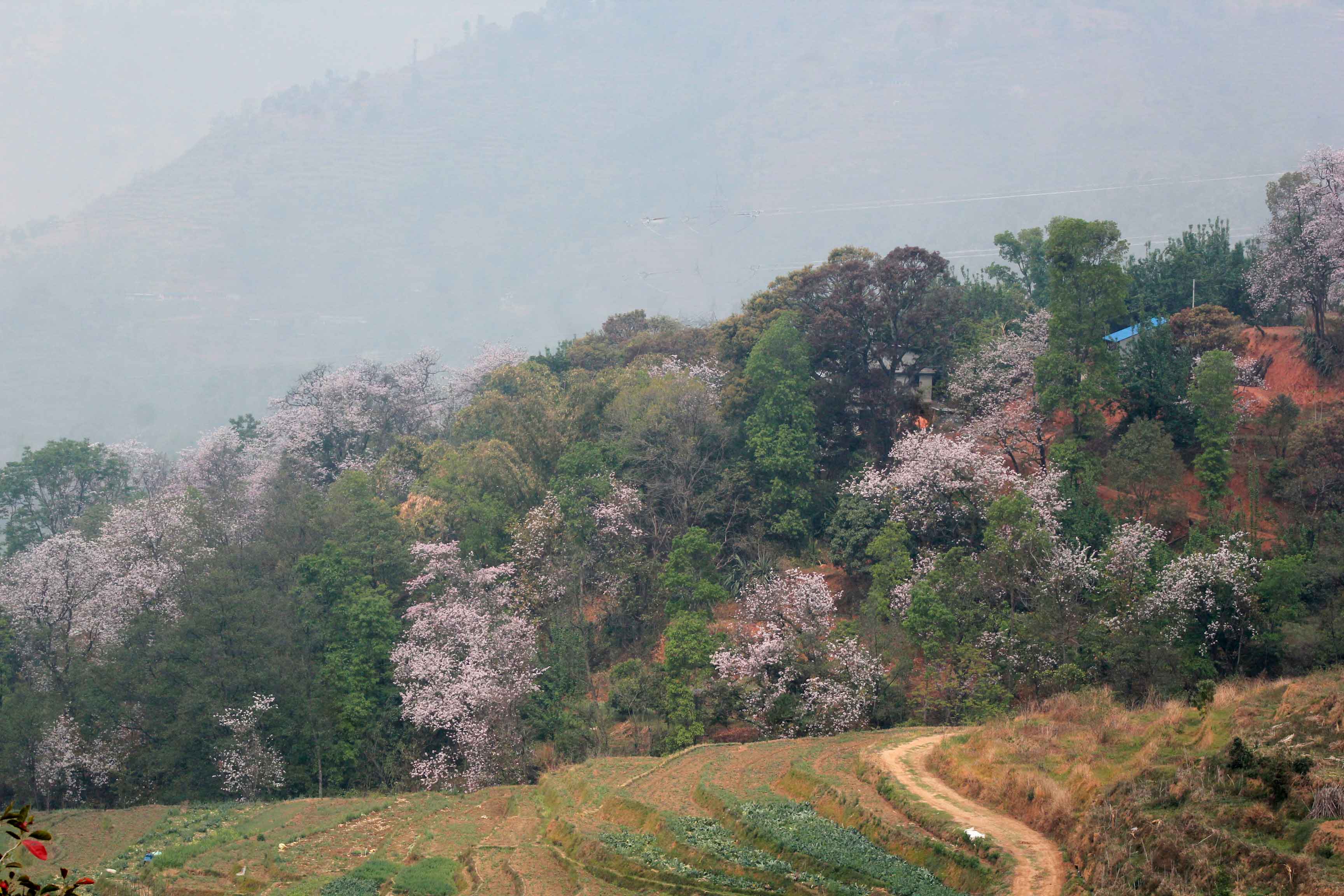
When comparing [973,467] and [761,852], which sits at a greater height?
[973,467]

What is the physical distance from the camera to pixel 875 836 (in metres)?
15.4

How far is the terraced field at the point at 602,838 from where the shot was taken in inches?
571

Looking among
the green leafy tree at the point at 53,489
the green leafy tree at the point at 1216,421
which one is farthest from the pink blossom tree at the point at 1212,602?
the green leafy tree at the point at 53,489

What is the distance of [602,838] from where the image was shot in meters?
17.6

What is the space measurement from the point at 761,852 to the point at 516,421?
25.4m

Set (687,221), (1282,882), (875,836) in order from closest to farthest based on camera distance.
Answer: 1. (1282,882)
2. (875,836)
3. (687,221)

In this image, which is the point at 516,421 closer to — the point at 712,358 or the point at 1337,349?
the point at 712,358

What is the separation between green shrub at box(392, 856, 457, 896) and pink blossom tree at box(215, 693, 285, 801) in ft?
40.4

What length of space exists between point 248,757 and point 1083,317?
1141 inches

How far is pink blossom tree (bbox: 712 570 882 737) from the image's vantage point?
26719 mm

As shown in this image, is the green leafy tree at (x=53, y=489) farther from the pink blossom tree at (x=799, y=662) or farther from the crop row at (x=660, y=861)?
the crop row at (x=660, y=861)

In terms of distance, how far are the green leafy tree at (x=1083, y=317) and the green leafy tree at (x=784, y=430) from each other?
8011 millimetres

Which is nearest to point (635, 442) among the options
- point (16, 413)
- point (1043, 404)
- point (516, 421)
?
point (516, 421)

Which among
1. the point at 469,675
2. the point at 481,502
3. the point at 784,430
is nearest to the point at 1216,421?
the point at 784,430
